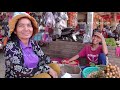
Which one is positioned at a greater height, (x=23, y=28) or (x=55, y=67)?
(x=23, y=28)

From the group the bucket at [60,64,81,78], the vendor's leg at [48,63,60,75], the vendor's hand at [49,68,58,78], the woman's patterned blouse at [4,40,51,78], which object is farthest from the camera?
the bucket at [60,64,81,78]

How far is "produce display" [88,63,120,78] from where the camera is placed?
2781 millimetres

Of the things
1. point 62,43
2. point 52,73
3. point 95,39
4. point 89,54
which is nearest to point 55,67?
point 52,73

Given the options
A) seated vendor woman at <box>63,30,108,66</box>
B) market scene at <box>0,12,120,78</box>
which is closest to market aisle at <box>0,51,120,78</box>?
market scene at <box>0,12,120,78</box>

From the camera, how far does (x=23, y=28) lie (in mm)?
2625

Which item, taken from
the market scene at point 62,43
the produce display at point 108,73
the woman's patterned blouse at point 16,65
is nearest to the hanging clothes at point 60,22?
the market scene at point 62,43

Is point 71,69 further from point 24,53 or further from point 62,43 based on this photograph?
point 24,53

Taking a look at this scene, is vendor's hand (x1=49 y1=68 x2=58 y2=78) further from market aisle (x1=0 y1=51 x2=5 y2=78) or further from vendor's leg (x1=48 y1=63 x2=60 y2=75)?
market aisle (x1=0 y1=51 x2=5 y2=78)

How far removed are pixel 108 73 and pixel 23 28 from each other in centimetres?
113

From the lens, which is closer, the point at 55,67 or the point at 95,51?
the point at 55,67

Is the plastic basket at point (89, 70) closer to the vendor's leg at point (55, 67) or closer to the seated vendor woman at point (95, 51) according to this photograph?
the seated vendor woman at point (95, 51)
